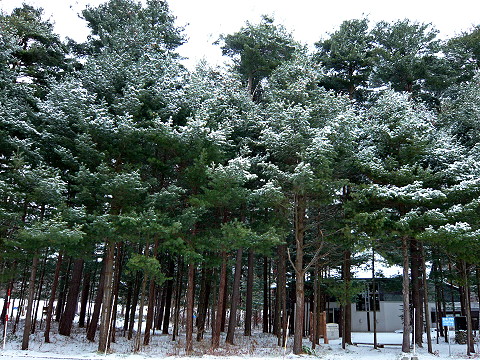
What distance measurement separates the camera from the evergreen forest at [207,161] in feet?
49.2

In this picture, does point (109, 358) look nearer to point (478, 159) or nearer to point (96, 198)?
point (96, 198)

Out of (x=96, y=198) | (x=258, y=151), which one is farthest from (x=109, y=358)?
(x=258, y=151)

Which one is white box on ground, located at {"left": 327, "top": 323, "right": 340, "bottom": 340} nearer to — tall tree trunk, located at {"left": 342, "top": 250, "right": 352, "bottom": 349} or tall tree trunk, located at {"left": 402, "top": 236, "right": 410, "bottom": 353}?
tall tree trunk, located at {"left": 342, "top": 250, "right": 352, "bottom": 349}

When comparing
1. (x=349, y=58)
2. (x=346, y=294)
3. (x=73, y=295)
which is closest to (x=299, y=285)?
(x=346, y=294)

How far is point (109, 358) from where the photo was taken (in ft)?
45.5

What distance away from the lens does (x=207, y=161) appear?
54.6ft

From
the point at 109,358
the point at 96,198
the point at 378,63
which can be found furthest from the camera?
the point at 378,63

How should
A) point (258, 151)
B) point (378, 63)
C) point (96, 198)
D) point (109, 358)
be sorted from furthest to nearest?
1. point (378, 63)
2. point (258, 151)
3. point (96, 198)
4. point (109, 358)

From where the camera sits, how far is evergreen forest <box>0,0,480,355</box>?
1501cm

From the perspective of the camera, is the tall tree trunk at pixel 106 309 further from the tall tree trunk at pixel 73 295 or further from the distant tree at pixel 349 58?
the distant tree at pixel 349 58

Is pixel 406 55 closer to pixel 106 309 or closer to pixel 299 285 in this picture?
pixel 299 285

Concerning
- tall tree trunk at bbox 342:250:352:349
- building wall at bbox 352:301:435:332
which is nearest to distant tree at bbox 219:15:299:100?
tall tree trunk at bbox 342:250:352:349

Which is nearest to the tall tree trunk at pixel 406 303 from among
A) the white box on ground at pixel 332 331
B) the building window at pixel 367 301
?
the white box on ground at pixel 332 331

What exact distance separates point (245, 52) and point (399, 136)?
982 cm
